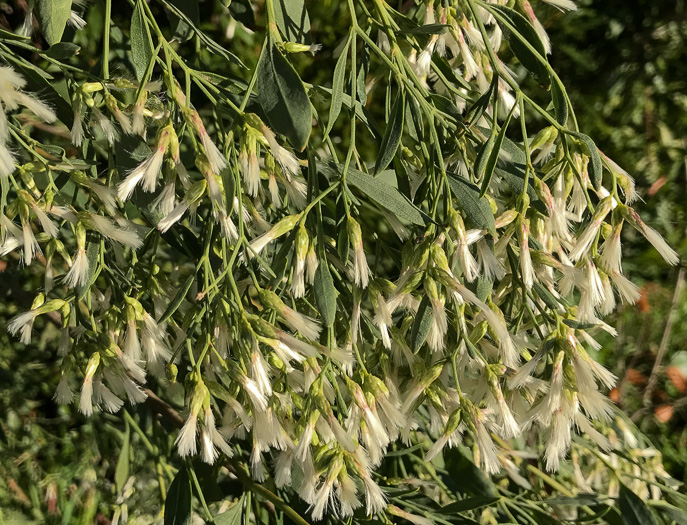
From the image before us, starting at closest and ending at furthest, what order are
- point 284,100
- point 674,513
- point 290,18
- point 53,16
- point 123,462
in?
point 284,100
point 53,16
point 290,18
point 674,513
point 123,462

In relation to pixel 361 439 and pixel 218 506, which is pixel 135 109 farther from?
pixel 218 506

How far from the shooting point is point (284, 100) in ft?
→ 1.67

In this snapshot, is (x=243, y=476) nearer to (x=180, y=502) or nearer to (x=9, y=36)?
(x=180, y=502)

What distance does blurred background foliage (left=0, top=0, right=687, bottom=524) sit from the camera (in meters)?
1.60

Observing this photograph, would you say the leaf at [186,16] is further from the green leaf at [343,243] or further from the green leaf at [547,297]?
the green leaf at [547,297]

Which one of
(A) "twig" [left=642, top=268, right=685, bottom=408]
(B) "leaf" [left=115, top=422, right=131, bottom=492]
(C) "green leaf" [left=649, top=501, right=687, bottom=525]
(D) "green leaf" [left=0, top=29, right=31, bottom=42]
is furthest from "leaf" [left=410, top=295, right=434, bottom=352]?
(A) "twig" [left=642, top=268, right=685, bottom=408]

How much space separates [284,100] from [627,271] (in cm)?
198

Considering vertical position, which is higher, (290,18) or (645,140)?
(290,18)

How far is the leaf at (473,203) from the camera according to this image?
0.53 m

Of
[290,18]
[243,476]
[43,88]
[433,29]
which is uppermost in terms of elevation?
[433,29]

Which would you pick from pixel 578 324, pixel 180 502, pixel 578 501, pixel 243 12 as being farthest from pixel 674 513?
pixel 243 12

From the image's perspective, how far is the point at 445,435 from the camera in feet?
1.81

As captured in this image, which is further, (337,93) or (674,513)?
(674,513)

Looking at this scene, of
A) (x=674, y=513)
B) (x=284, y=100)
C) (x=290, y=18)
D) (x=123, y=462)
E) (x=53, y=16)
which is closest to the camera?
(x=284, y=100)
